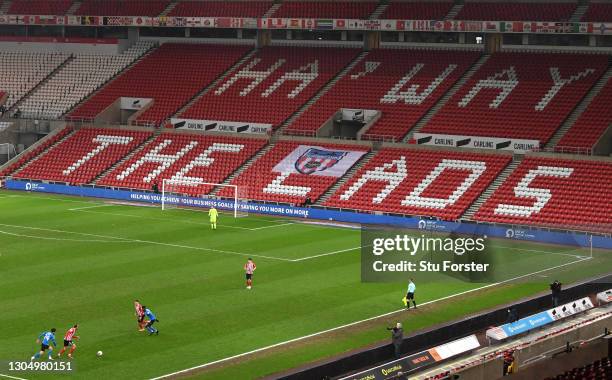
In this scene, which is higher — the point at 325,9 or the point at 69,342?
the point at 325,9

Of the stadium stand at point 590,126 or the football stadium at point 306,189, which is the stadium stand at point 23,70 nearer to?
the football stadium at point 306,189

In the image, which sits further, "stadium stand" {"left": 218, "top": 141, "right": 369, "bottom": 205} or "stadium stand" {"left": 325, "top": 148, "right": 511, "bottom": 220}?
"stadium stand" {"left": 218, "top": 141, "right": 369, "bottom": 205}

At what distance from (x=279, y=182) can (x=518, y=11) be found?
20202 millimetres

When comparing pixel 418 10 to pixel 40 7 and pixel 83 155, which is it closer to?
pixel 83 155

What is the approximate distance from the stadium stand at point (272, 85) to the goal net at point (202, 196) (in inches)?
324

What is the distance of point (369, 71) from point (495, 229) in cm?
2555

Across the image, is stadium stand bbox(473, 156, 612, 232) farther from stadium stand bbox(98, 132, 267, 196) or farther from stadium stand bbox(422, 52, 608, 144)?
stadium stand bbox(98, 132, 267, 196)

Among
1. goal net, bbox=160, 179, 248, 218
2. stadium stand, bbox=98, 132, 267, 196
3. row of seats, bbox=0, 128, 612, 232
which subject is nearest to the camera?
row of seats, bbox=0, 128, 612, 232

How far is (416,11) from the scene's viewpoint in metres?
76.1

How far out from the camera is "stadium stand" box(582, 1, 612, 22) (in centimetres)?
6962

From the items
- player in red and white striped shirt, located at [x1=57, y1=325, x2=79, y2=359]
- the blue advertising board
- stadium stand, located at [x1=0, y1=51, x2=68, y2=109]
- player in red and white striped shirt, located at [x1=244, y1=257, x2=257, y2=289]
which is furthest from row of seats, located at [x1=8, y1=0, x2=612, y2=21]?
player in red and white striped shirt, located at [x1=57, y1=325, x2=79, y2=359]

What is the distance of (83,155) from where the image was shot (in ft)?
246
